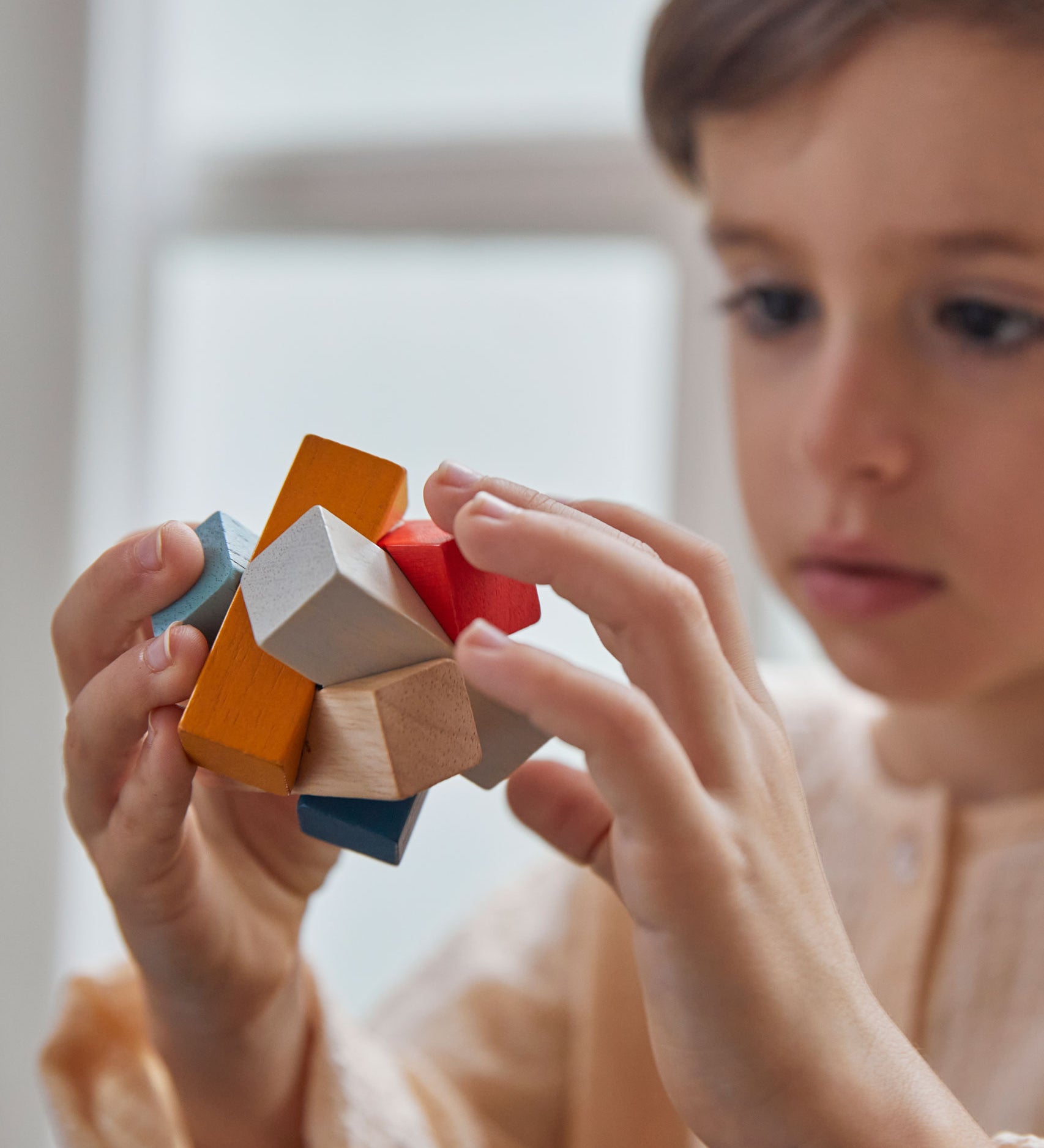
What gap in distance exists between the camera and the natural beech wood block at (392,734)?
32cm

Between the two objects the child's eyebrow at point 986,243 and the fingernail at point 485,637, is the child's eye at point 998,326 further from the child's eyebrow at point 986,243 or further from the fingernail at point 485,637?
the fingernail at point 485,637

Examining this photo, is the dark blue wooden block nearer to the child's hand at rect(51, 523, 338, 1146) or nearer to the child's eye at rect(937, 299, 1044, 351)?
the child's hand at rect(51, 523, 338, 1146)

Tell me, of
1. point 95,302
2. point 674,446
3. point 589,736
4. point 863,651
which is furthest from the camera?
point 95,302

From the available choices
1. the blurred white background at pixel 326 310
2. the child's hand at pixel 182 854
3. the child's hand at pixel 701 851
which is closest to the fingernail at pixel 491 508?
the child's hand at pixel 701 851

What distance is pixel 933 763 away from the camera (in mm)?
672

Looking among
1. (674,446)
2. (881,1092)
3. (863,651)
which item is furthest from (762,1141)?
(674,446)

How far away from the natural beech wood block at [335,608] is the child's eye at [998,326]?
1.00 ft

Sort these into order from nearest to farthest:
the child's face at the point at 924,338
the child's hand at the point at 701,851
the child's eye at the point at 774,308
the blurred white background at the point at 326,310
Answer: the child's hand at the point at 701,851
the child's face at the point at 924,338
the child's eye at the point at 774,308
the blurred white background at the point at 326,310

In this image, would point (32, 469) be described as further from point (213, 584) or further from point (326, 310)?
point (213, 584)

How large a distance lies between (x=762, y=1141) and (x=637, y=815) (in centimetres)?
11

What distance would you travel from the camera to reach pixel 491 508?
309 millimetres

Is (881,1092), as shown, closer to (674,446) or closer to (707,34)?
(707,34)

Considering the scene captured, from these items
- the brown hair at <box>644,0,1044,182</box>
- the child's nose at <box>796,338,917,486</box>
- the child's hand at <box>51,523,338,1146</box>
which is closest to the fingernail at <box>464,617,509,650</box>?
the child's hand at <box>51,523,338,1146</box>

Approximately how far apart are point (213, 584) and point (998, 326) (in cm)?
36
